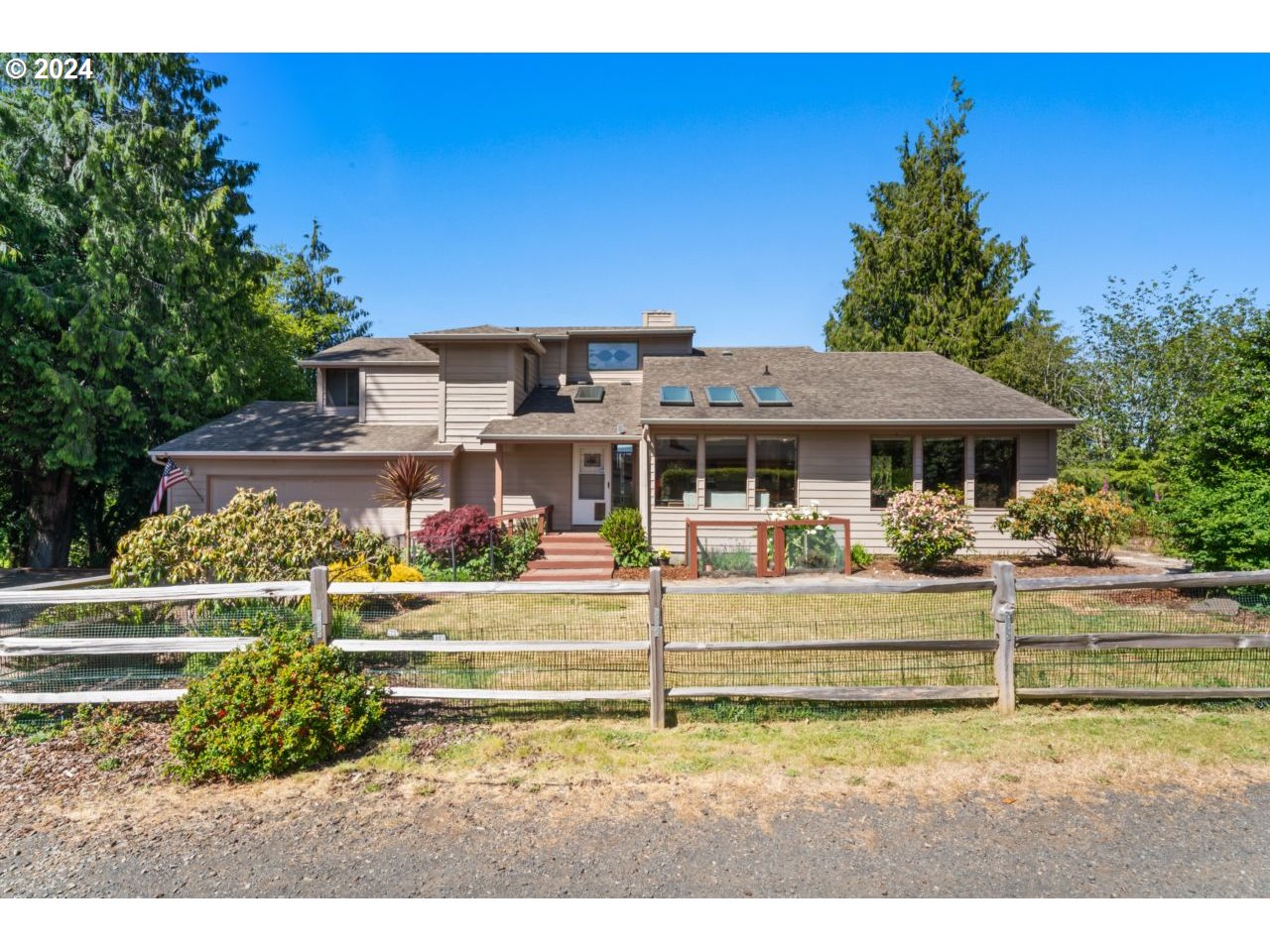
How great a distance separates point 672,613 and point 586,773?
430 centimetres

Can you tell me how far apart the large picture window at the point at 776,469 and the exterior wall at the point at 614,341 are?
229 inches

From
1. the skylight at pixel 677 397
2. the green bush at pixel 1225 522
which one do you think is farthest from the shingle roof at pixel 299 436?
the green bush at pixel 1225 522

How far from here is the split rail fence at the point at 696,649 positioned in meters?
5.27

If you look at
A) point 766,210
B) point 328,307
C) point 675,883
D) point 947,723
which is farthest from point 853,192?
point 675,883

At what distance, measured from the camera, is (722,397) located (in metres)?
15.0

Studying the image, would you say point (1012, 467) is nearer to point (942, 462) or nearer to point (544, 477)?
point (942, 462)

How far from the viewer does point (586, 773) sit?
14.7 feet

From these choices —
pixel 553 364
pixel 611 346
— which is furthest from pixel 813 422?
pixel 553 364

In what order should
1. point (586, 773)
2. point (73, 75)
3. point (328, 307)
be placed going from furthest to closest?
point (328, 307), point (73, 75), point (586, 773)

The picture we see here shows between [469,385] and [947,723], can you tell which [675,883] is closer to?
[947,723]

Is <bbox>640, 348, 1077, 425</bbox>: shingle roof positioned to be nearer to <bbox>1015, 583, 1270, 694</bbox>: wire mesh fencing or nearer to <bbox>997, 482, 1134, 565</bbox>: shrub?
<bbox>997, 482, 1134, 565</bbox>: shrub

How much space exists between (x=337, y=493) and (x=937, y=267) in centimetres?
2706

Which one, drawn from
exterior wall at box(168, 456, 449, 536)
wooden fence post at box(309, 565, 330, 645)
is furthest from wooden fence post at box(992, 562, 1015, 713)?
exterior wall at box(168, 456, 449, 536)

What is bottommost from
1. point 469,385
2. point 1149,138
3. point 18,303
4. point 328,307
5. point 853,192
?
point 469,385
